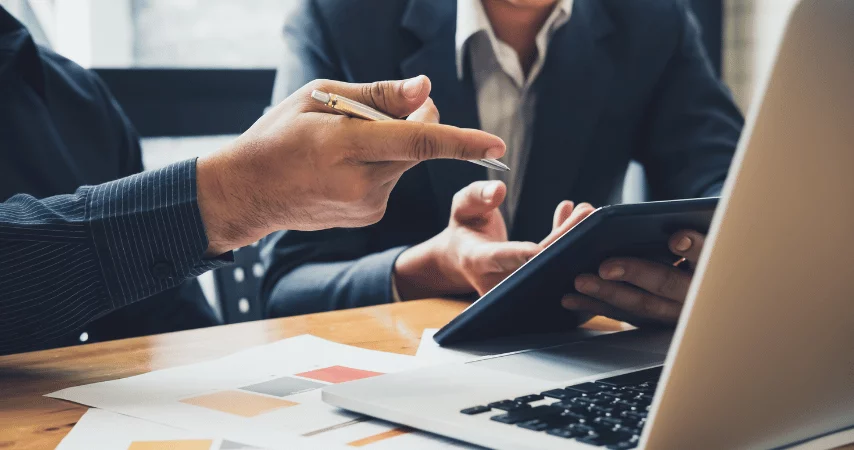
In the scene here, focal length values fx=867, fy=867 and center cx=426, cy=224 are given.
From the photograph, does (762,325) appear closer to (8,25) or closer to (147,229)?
(147,229)

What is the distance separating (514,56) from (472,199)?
65 centimetres

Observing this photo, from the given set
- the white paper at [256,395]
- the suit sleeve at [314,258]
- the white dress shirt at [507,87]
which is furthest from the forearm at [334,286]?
the white dress shirt at [507,87]

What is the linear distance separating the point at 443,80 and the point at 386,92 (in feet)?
2.78

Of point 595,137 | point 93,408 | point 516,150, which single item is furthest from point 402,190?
point 93,408

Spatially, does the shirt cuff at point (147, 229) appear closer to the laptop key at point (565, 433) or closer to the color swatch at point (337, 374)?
the color swatch at point (337, 374)

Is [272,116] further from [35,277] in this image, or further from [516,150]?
[516,150]

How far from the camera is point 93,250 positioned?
2.48 feet

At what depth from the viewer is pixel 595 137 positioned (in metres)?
1.64

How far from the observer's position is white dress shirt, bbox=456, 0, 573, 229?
5.14 ft

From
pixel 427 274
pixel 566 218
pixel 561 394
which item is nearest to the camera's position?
pixel 561 394

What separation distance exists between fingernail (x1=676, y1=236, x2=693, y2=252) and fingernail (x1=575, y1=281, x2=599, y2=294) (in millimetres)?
82

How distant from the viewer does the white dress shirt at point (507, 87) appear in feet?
5.14

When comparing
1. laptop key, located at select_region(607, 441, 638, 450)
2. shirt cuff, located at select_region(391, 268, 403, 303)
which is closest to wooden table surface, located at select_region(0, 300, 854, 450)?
shirt cuff, located at select_region(391, 268, 403, 303)

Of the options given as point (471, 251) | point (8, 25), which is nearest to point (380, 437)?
point (471, 251)
